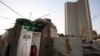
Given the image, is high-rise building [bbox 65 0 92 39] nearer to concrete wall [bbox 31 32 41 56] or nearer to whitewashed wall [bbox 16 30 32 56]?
concrete wall [bbox 31 32 41 56]

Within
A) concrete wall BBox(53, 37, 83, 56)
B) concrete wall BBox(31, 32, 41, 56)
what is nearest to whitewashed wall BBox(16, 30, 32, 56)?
concrete wall BBox(31, 32, 41, 56)

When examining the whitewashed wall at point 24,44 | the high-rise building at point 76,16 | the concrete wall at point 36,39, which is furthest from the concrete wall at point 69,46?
the high-rise building at point 76,16

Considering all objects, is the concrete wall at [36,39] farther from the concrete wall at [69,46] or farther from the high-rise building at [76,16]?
the high-rise building at [76,16]

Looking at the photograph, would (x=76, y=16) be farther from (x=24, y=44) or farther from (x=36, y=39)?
(x=24, y=44)

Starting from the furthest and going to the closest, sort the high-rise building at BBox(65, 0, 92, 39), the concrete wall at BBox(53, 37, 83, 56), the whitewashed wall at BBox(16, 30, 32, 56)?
the high-rise building at BBox(65, 0, 92, 39), the concrete wall at BBox(53, 37, 83, 56), the whitewashed wall at BBox(16, 30, 32, 56)

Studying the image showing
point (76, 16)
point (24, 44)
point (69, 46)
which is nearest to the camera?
point (24, 44)

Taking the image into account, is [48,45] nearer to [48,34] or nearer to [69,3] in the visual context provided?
[48,34]

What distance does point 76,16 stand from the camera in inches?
464

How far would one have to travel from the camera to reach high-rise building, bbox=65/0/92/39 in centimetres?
990

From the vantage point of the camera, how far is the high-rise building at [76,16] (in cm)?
990

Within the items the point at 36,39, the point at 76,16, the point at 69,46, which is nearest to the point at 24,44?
the point at 36,39

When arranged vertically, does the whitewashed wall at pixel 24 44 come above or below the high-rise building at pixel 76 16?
below

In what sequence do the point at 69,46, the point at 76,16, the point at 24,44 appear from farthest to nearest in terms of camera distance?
the point at 76,16, the point at 69,46, the point at 24,44

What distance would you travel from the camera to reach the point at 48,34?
366cm
